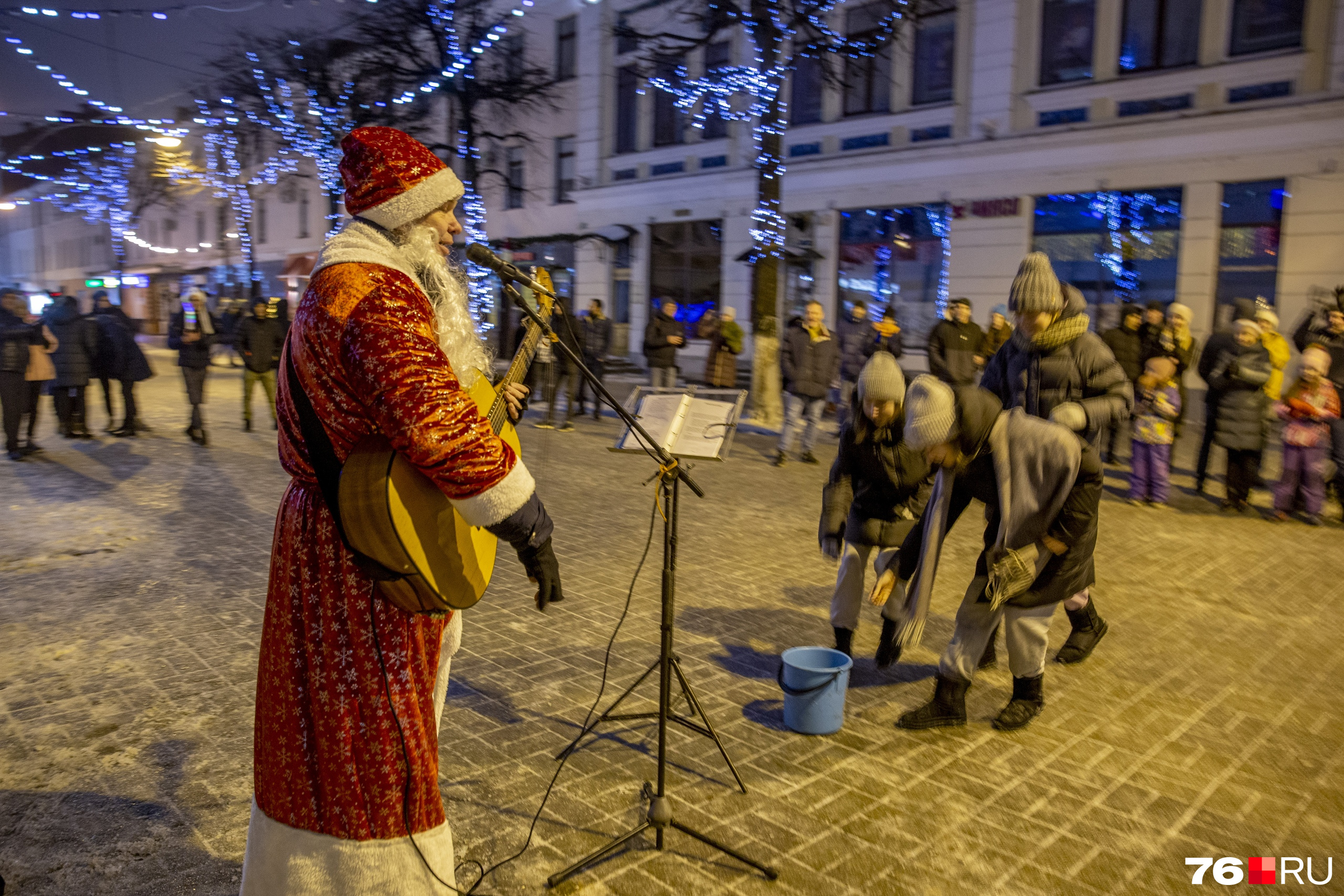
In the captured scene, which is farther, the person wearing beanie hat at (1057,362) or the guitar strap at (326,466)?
the person wearing beanie hat at (1057,362)

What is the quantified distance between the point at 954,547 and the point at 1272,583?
2.30m

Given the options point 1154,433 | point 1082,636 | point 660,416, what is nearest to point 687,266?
point 1154,433

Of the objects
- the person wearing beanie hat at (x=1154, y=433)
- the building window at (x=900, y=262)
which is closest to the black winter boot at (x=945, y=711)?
the person wearing beanie hat at (x=1154, y=433)

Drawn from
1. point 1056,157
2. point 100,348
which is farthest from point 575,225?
point 100,348

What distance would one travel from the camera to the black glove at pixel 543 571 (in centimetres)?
237

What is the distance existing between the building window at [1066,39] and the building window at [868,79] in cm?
320

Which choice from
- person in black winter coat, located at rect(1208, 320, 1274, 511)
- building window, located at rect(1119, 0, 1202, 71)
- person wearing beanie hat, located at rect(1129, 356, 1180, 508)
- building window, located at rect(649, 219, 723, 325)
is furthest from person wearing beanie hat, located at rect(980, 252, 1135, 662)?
building window, located at rect(649, 219, 723, 325)

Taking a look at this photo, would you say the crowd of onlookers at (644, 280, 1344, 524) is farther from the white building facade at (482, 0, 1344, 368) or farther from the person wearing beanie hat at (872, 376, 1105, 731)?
the white building facade at (482, 0, 1344, 368)

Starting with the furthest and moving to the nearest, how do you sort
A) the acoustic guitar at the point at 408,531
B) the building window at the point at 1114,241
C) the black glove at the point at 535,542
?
the building window at the point at 1114,241
the black glove at the point at 535,542
the acoustic guitar at the point at 408,531

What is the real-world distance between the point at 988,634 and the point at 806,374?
780 cm

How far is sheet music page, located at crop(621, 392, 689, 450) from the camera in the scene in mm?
4266

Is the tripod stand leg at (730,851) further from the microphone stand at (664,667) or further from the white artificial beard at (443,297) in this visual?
the white artificial beard at (443,297)

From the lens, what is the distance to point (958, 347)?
12.6 m

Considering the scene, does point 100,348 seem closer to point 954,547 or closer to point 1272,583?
point 954,547
